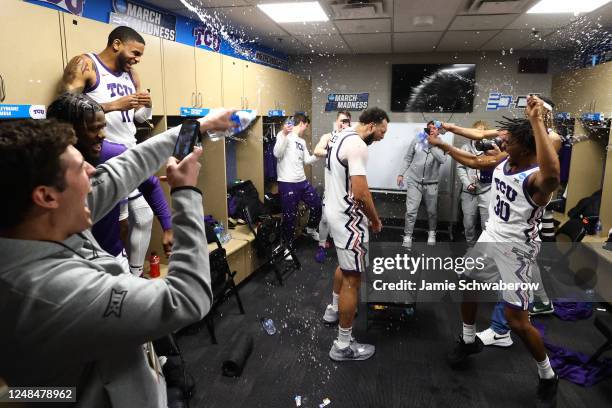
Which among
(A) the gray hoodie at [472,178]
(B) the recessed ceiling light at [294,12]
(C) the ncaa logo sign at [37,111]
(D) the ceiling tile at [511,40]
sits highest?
(D) the ceiling tile at [511,40]

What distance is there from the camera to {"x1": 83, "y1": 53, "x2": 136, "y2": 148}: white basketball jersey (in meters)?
2.06

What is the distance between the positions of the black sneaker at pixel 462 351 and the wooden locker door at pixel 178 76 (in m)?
2.58

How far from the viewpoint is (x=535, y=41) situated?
4.87 m

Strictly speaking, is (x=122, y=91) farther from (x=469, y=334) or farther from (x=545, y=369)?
(x=545, y=369)

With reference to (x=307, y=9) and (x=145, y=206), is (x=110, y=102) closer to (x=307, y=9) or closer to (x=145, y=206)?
(x=145, y=206)

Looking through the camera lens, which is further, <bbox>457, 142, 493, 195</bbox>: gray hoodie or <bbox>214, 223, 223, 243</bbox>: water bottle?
<bbox>457, 142, 493, 195</bbox>: gray hoodie

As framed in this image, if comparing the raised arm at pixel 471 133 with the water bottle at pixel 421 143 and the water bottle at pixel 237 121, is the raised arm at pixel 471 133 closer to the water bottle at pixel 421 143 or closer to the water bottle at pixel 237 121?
the water bottle at pixel 421 143

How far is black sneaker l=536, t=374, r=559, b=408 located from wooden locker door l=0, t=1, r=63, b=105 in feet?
10.1

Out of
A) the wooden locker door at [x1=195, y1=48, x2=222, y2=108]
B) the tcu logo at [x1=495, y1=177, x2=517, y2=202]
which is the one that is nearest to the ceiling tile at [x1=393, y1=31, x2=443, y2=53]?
the wooden locker door at [x1=195, y1=48, x2=222, y2=108]

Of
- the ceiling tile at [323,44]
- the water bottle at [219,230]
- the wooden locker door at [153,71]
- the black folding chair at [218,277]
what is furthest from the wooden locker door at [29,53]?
the ceiling tile at [323,44]

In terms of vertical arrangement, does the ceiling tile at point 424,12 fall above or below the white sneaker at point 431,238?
above

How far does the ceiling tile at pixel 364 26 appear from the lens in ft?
12.9

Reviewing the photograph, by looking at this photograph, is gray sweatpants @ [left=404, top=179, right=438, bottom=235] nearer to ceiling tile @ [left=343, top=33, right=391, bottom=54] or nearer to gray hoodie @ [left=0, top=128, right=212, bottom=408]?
ceiling tile @ [left=343, top=33, right=391, bottom=54]

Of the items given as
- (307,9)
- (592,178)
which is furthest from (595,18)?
(307,9)
